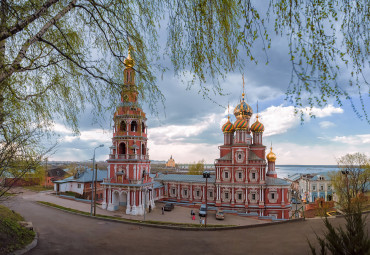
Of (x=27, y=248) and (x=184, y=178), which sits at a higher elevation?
(x=27, y=248)

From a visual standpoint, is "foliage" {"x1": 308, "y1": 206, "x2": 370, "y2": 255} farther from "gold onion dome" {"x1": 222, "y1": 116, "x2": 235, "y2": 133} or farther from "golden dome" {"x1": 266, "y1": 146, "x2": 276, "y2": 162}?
"golden dome" {"x1": 266, "y1": 146, "x2": 276, "y2": 162}

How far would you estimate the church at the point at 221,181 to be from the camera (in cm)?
2692

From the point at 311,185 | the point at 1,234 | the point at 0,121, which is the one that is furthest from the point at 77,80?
the point at 311,185

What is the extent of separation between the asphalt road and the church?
865 cm

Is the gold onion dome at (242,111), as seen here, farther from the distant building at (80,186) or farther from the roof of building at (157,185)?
the distant building at (80,186)

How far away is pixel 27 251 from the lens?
377 inches

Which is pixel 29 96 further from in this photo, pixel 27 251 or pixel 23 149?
Answer: pixel 27 251

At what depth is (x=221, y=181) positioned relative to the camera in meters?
32.4

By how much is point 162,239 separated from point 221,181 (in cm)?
2070

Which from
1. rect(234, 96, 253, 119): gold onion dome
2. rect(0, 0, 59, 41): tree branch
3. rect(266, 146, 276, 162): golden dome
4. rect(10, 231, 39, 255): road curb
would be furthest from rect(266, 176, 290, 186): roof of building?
rect(0, 0, 59, 41): tree branch

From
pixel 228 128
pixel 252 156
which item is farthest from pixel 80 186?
pixel 252 156

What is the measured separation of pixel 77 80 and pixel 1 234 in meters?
8.72

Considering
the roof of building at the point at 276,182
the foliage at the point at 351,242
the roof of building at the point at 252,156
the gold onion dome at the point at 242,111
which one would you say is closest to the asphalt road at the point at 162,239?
the foliage at the point at 351,242

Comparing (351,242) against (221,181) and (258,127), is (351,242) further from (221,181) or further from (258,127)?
(258,127)
